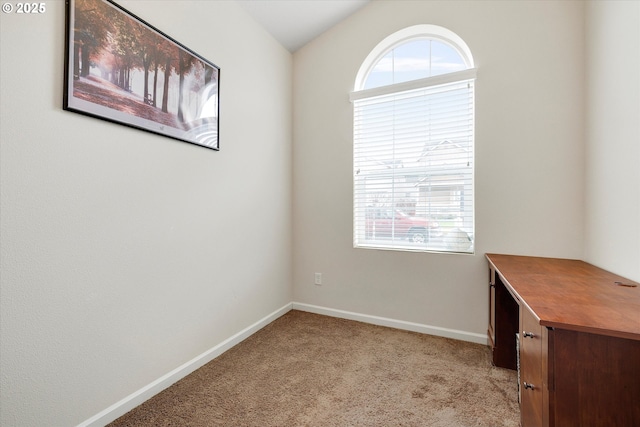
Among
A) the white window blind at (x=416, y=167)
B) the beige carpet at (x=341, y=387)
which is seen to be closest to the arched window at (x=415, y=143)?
the white window blind at (x=416, y=167)

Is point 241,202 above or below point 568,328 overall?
above

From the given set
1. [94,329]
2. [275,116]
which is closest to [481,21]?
[275,116]

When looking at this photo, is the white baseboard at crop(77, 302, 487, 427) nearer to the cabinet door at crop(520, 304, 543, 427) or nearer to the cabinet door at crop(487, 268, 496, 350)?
the cabinet door at crop(487, 268, 496, 350)

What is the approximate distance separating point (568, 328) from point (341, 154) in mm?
2148

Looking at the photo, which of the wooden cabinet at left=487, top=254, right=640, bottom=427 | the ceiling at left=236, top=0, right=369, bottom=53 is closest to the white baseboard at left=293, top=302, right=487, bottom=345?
the wooden cabinet at left=487, top=254, right=640, bottom=427

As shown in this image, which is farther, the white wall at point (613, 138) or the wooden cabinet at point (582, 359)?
the white wall at point (613, 138)

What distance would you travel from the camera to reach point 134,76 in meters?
1.49

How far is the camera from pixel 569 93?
1.98 meters

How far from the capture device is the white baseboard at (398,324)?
2256 millimetres

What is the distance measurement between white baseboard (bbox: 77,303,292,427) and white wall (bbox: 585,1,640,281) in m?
2.47

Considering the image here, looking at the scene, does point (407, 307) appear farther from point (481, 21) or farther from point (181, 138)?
point (481, 21)

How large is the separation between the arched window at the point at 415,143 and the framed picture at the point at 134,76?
4.65 feet

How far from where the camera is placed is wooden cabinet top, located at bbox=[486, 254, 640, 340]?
2.94ft

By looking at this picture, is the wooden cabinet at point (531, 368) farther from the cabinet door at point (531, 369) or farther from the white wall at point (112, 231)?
the white wall at point (112, 231)
